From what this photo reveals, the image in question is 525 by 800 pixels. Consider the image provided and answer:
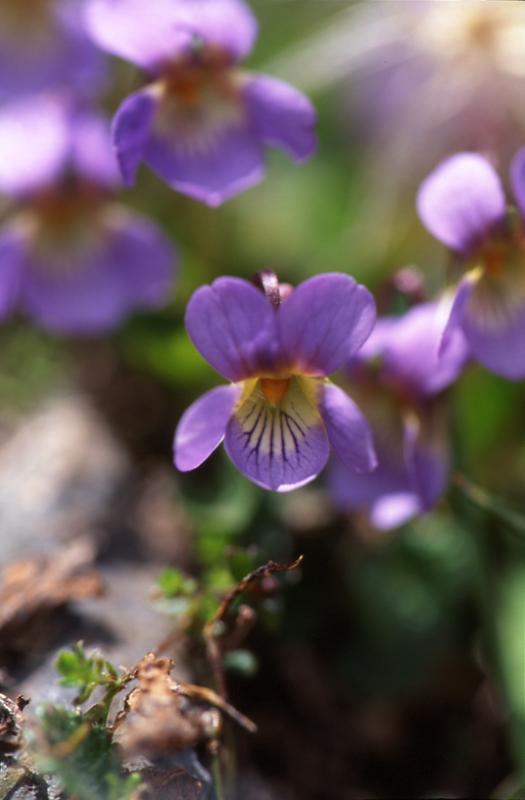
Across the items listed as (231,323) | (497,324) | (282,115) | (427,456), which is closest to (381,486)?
(427,456)

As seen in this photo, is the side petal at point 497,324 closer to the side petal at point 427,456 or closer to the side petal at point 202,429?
the side petal at point 427,456

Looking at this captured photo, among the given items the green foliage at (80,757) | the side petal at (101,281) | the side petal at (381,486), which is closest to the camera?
the green foliage at (80,757)

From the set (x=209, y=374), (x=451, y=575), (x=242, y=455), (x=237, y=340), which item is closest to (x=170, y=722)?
(x=242, y=455)

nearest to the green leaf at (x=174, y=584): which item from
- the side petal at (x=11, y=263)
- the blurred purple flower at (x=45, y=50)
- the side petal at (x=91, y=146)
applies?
the side petal at (x=11, y=263)

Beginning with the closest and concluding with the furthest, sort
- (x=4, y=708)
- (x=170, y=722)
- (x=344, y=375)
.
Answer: (x=170, y=722) → (x=4, y=708) → (x=344, y=375)

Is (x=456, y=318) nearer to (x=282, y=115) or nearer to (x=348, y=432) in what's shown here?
(x=348, y=432)

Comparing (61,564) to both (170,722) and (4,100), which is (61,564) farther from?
(4,100)

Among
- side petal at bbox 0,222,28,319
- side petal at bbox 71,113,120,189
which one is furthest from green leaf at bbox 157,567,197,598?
side petal at bbox 71,113,120,189
